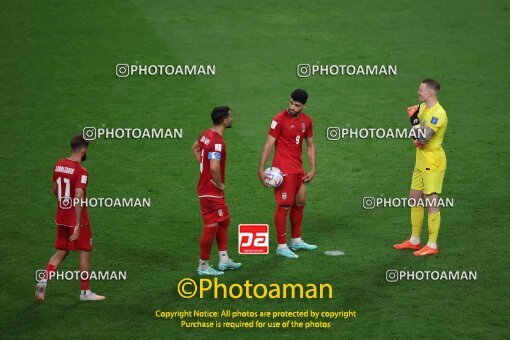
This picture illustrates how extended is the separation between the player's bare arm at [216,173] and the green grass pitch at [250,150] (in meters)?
1.30

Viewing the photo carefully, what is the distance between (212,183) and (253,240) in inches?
65.4

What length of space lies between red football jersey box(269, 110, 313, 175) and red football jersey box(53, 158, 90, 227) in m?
2.92

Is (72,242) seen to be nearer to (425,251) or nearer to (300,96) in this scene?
(300,96)

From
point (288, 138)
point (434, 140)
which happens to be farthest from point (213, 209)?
point (434, 140)

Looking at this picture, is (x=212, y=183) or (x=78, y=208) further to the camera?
(x=212, y=183)

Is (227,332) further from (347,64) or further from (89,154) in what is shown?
(347,64)

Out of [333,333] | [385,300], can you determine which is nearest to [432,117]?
[385,300]

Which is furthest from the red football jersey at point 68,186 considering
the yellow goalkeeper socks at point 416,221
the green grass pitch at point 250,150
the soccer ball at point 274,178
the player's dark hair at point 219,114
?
the yellow goalkeeper socks at point 416,221

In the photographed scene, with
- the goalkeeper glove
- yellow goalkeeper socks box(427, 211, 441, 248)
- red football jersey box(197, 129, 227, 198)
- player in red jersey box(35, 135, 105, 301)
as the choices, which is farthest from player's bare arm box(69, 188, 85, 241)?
yellow goalkeeper socks box(427, 211, 441, 248)

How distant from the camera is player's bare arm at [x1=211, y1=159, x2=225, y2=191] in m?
13.0

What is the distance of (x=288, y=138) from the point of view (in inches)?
548

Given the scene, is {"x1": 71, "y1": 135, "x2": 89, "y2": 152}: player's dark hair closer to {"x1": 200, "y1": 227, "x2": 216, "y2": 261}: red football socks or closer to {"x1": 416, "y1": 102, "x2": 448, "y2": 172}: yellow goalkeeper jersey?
{"x1": 200, "y1": 227, "x2": 216, "y2": 261}: red football socks

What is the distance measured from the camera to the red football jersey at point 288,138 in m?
13.9

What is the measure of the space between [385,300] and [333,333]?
3.99 ft
